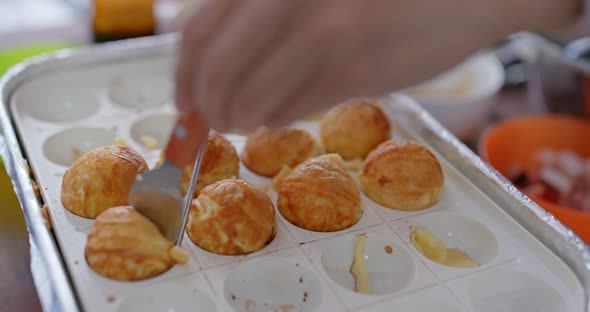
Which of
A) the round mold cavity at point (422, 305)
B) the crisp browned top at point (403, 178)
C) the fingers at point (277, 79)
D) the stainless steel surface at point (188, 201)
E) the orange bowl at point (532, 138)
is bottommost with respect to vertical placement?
the orange bowl at point (532, 138)

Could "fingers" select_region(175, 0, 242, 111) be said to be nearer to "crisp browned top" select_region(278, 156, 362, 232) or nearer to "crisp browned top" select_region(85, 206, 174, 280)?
"crisp browned top" select_region(85, 206, 174, 280)

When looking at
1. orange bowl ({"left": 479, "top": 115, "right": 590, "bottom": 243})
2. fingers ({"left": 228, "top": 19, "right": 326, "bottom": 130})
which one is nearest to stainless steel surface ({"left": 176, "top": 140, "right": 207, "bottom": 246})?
fingers ({"left": 228, "top": 19, "right": 326, "bottom": 130})

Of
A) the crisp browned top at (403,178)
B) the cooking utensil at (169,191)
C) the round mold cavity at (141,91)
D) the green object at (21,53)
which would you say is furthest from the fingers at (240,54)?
the green object at (21,53)

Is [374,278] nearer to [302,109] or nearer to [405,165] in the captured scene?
[405,165]

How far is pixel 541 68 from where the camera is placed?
2.41 m

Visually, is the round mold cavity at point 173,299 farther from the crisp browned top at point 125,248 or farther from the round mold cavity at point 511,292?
the round mold cavity at point 511,292

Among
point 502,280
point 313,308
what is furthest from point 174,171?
point 502,280

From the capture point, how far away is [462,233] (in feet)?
4.88

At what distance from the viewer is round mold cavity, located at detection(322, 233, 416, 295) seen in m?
1.37

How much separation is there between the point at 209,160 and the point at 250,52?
26.3 inches

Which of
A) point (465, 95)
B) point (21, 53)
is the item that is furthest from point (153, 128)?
point (465, 95)

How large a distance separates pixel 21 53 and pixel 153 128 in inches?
35.2

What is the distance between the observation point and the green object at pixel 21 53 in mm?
2293

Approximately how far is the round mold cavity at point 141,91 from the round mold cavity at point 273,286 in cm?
80
